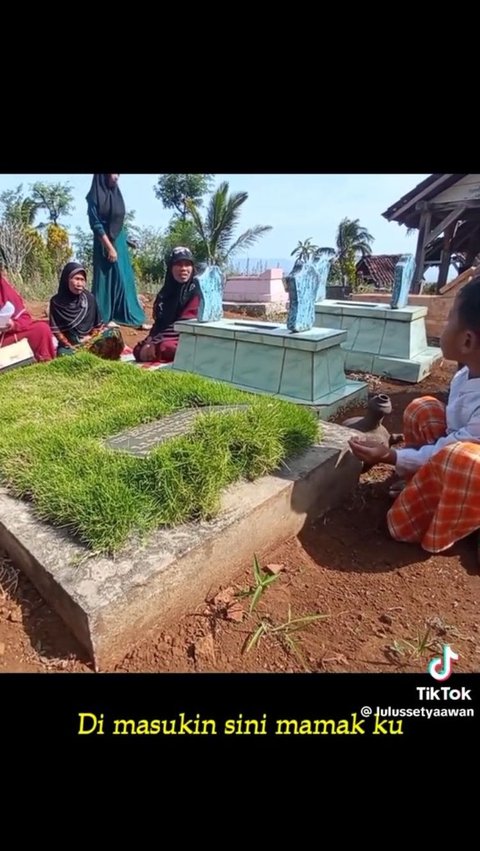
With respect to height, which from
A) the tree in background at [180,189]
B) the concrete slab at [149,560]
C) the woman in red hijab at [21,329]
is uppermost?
the tree in background at [180,189]

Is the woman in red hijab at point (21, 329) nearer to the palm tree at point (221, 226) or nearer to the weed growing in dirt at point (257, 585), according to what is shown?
the weed growing in dirt at point (257, 585)

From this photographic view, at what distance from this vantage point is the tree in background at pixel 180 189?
2231 cm

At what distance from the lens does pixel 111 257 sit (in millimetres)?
7559

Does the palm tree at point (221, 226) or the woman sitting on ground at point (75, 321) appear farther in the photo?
the palm tree at point (221, 226)

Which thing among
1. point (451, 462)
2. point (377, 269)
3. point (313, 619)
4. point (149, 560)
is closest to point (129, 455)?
point (149, 560)

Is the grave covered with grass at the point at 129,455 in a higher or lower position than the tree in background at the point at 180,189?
lower

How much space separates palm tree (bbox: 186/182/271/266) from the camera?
47.2 feet

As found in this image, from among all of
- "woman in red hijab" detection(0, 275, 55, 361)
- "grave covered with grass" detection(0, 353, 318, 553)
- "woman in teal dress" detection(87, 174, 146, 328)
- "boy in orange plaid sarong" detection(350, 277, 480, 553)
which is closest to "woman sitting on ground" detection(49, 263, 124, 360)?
"woman in red hijab" detection(0, 275, 55, 361)

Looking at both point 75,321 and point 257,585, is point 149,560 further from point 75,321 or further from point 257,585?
point 75,321

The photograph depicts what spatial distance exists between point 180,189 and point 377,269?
34.9 feet

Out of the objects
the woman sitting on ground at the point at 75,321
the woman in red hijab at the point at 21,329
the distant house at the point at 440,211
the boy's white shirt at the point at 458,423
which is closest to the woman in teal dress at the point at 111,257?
the woman sitting on ground at the point at 75,321

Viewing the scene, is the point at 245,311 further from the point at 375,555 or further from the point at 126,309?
the point at 375,555

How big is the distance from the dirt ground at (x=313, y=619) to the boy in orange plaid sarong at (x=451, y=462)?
0.46ft

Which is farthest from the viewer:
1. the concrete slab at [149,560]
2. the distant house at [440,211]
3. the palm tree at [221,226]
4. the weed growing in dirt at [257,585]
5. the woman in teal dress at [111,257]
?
the palm tree at [221,226]
